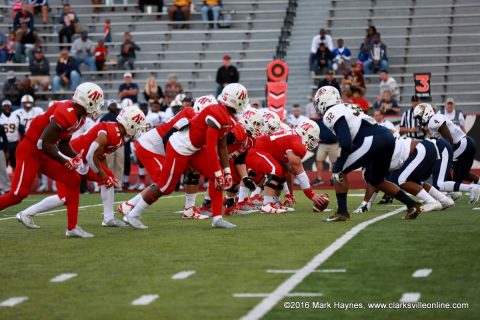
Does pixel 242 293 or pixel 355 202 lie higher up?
pixel 242 293

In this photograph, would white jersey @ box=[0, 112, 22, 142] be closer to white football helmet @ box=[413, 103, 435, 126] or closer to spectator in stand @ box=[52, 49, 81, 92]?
spectator in stand @ box=[52, 49, 81, 92]

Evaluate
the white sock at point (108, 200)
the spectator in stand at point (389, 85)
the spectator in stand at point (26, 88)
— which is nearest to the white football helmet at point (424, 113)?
the white sock at point (108, 200)

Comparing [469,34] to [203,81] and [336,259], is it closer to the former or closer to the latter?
[203,81]

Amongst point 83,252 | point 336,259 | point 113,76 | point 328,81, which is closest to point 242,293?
point 336,259

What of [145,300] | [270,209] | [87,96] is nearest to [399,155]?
Answer: [270,209]

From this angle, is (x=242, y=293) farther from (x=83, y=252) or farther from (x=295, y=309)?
(x=83, y=252)

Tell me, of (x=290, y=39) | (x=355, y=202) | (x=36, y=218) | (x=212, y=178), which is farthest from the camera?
(x=290, y=39)

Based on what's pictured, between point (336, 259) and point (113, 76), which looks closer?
point (336, 259)

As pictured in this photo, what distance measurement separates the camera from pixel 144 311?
24.9 feet

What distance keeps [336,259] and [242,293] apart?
1.71m

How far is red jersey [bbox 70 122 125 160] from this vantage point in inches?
500

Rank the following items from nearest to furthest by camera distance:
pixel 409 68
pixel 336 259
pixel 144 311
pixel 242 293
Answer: pixel 144 311
pixel 242 293
pixel 336 259
pixel 409 68

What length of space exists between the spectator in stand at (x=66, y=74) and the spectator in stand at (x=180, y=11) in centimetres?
353

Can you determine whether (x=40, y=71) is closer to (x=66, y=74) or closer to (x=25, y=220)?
(x=66, y=74)
